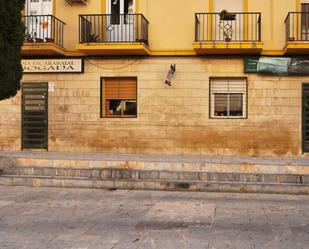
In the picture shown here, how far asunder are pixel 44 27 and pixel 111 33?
252 centimetres

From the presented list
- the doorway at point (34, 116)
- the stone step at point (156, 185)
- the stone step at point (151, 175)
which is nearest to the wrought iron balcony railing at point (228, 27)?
the doorway at point (34, 116)

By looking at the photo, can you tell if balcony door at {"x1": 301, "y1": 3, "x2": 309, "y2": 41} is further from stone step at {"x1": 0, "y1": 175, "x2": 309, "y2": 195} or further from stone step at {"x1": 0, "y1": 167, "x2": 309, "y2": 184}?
stone step at {"x1": 0, "y1": 175, "x2": 309, "y2": 195}

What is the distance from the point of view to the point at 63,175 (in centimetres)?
1227

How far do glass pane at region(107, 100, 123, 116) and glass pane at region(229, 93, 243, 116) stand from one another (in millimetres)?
4103

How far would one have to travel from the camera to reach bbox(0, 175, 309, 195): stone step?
1106 cm

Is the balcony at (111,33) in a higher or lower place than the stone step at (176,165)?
higher

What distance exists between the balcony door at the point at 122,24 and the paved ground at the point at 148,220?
27.1 ft

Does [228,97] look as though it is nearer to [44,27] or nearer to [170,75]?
[170,75]

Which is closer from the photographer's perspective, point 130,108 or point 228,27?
point 228,27

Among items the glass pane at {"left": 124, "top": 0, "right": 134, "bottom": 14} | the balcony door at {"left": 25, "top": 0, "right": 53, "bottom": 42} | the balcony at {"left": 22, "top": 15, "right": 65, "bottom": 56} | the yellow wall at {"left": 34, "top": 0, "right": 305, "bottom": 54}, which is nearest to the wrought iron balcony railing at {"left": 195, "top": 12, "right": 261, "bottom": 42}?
the yellow wall at {"left": 34, "top": 0, "right": 305, "bottom": 54}

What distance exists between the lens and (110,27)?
1823 centimetres

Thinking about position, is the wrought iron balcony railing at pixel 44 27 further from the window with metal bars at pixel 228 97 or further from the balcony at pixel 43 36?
the window with metal bars at pixel 228 97

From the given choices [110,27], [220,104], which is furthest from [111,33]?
[220,104]

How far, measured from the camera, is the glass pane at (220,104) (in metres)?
17.9
